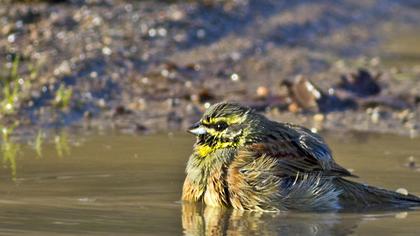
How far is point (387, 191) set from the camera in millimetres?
8062

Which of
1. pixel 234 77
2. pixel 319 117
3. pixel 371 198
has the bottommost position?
pixel 371 198

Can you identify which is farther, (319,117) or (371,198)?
(319,117)

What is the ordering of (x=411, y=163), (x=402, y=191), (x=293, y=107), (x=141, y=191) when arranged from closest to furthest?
(x=402, y=191) < (x=141, y=191) < (x=411, y=163) < (x=293, y=107)

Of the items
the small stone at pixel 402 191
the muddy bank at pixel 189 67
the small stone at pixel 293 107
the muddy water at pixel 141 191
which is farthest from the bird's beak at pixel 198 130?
the small stone at pixel 293 107

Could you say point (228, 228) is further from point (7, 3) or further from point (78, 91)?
point (7, 3)

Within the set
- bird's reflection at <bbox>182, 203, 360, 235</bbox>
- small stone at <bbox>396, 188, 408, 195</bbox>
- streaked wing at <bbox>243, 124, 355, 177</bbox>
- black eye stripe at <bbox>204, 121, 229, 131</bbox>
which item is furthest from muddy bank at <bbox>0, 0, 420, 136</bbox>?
bird's reflection at <bbox>182, 203, 360, 235</bbox>

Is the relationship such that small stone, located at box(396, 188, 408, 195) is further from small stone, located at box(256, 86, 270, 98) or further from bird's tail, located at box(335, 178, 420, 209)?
small stone, located at box(256, 86, 270, 98)

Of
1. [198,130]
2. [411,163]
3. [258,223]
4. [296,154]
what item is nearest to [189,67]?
[411,163]

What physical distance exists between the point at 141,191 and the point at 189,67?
5.56m

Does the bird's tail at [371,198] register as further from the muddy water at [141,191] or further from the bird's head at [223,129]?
the bird's head at [223,129]

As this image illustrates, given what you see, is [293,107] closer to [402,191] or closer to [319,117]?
[319,117]

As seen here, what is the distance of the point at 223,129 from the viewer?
8.29 m

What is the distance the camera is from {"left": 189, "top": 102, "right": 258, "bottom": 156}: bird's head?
828 cm

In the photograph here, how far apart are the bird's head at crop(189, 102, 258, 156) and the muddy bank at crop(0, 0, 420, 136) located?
10.5 feet
